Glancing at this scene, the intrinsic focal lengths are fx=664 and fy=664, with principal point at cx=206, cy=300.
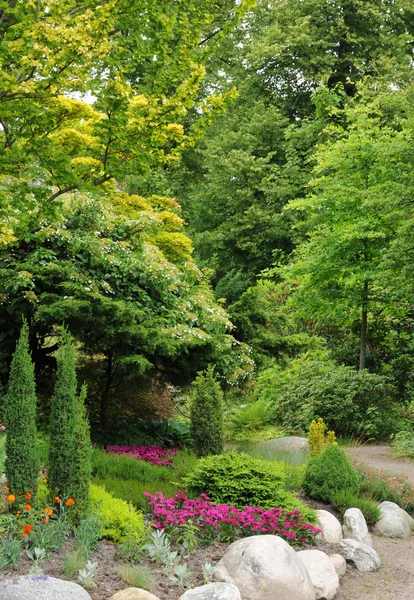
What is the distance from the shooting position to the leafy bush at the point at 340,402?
13102 mm

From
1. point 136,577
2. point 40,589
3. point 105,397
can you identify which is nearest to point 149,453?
point 105,397

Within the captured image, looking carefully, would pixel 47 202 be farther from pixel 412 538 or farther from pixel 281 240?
pixel 281 240

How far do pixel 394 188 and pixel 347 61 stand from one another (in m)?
11.2

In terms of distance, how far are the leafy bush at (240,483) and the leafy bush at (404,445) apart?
17.4ft

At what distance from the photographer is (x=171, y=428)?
34.5 feet

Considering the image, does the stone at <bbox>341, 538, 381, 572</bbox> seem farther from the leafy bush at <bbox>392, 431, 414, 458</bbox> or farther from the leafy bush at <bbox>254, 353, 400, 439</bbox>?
the leafy bush at <bbox>254, 353, 400, 439</bbox>

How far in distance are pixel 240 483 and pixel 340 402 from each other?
23.3 feet

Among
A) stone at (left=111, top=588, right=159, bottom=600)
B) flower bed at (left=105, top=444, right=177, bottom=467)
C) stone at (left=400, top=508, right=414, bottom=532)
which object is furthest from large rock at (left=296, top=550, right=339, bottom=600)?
flower bed at (left=105, top=444, right=177, bottom=467)

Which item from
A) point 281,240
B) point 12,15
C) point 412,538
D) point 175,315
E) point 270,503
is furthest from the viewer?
point 281,240

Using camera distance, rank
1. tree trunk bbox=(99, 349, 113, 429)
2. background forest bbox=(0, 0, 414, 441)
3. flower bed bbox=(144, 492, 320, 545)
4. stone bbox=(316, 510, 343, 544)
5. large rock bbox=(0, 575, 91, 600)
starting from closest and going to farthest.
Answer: large rock bbox=(0, 575, 91, 600)
flower bed bbox=(144, 492, 320, 545)
background forest bbox=(0, 0, 414, 441)
stone bbox=(316, 510, 343, 544)
tree trunk bbox=(99, 349, 113, 429)

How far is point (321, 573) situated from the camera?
5527 mm

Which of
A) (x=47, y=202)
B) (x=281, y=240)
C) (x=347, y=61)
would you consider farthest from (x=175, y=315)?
(x=347, y=61)

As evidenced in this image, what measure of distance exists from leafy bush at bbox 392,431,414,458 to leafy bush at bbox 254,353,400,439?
2.32 ft

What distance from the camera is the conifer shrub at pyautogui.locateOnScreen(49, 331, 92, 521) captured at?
560cm
